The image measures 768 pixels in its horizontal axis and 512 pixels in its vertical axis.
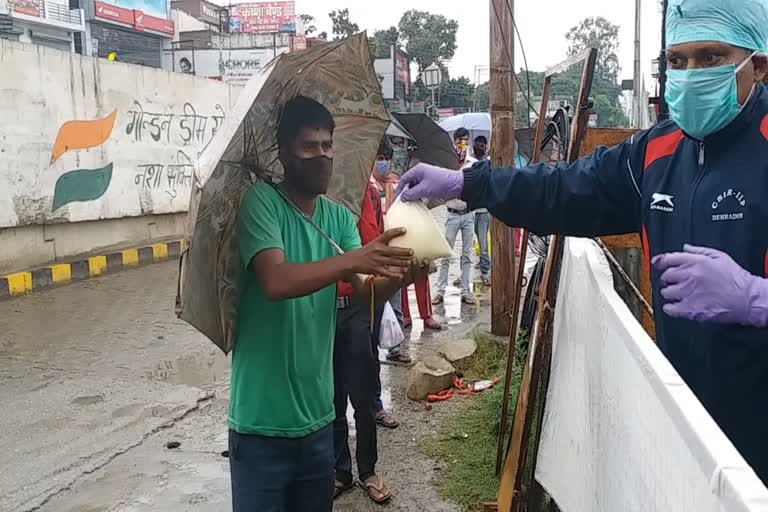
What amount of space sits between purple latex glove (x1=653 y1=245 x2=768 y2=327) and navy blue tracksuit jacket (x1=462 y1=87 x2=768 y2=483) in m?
0.14

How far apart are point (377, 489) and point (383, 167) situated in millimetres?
3637

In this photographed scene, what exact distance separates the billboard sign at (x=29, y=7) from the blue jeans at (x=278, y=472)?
1356 inches

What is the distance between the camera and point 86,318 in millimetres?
7594

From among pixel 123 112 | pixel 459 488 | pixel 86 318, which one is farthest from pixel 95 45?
pixel 459 488

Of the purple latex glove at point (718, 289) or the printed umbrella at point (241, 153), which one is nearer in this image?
the purple latex glove at point (718, 289)

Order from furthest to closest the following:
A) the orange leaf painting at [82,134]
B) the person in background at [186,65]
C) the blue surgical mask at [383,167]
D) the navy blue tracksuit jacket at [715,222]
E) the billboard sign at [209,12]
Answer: the billboard sign at [209,12] → the person in background at [186,65] → the orange leaf painting at [82,134] → the blue surgical mask at [383,167] → the navy blue tracksuit jacket at [715,222]

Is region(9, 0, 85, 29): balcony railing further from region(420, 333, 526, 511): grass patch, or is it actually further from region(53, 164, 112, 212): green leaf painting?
region(420, 333, 526, 511): grass patch

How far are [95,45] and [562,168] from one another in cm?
3931

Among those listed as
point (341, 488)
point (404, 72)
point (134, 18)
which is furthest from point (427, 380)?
point (134, 18)

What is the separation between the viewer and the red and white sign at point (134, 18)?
3788 cm

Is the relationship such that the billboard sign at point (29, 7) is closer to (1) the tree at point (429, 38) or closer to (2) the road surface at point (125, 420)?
(1) the tree at point (429, 38)

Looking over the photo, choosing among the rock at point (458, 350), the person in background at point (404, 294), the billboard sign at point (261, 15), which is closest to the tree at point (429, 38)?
the billboard sign at point (261, 15)

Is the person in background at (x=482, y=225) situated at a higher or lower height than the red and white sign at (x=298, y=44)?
lower

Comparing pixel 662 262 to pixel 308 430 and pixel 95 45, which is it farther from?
pixel 95 45
